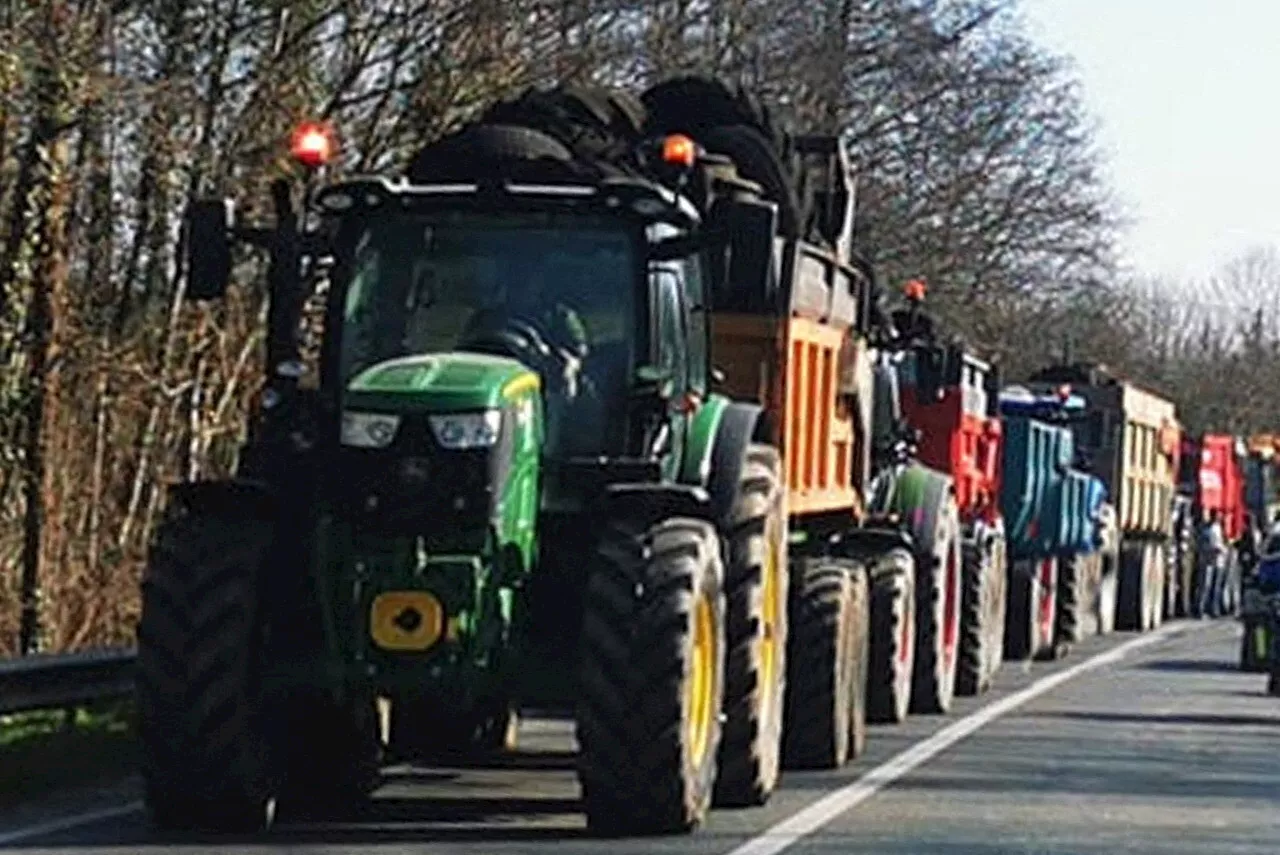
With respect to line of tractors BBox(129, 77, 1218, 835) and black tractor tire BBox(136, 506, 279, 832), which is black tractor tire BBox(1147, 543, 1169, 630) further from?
black tractor tire BBox(136, 506, 279, 832)

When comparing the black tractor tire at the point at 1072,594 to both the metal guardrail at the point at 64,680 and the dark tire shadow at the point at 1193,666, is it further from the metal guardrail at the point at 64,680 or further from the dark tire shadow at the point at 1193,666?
the metal guardrail at the point at 64,680

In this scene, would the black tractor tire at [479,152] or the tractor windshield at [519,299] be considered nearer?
the tractor windshield at [519,299]

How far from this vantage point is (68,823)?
1579 centimetres

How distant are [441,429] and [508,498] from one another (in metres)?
0.43

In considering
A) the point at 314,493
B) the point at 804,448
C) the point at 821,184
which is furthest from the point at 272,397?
the point at 821,184

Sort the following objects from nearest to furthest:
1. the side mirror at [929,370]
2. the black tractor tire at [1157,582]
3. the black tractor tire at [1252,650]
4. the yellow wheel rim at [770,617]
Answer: the yellow wheel rim at [770,617] → the side mirror at [929,370] → the black tractor tire at [1252,650] → the black tractor tire at [1157,582]

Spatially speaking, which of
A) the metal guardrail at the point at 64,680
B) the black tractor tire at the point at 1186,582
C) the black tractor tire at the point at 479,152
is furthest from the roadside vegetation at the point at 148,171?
the black tractor tire at the point at 1186,582

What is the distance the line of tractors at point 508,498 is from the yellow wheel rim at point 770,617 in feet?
0.13

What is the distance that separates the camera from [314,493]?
51.9ft

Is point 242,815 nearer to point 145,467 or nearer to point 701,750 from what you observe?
point 701,750

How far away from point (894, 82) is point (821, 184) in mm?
35582

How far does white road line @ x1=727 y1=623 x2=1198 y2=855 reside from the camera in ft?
51.9

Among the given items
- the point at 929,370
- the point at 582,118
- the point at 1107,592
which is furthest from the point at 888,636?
the point at 1107,592

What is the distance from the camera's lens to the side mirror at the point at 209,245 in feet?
53.5
